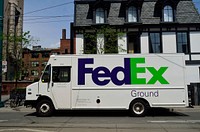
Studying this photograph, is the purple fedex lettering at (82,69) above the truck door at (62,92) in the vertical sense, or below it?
above

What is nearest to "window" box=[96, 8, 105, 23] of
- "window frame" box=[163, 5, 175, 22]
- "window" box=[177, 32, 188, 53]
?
"window frame" box=[163, 5, 175, 22]

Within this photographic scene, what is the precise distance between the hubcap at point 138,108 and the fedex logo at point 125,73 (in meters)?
1.12

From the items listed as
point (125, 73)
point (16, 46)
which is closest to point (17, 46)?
point (16, 46)

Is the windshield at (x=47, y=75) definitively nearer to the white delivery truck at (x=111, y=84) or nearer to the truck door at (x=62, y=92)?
the white delivery truck at (x=111, y=84)

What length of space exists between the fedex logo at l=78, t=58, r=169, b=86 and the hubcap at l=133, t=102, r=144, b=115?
112 centimetres

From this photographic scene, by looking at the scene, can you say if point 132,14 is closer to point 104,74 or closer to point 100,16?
point 100,16

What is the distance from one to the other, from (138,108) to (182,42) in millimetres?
15222

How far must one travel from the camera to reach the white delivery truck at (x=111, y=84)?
12.9 meters

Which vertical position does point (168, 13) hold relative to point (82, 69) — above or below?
above

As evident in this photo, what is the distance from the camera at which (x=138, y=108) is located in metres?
13.0

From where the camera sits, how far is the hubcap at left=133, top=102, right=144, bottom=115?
12922 millimetres

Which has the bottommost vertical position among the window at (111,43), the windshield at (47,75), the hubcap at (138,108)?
the hubcap at (138,108)

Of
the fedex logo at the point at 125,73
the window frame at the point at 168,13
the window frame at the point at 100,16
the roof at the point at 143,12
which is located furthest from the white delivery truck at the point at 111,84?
the window frame at the point at 168,13

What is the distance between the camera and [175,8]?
26688mm
